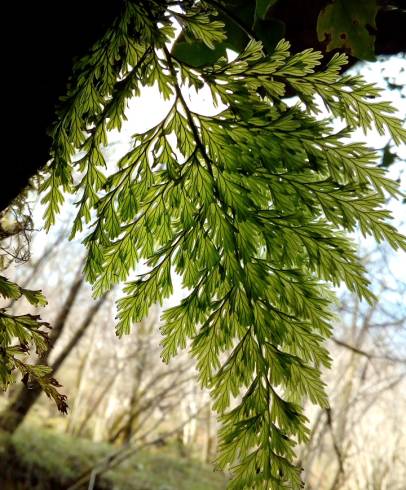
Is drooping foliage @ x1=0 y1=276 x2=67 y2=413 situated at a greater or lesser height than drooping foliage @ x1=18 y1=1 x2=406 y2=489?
lesser

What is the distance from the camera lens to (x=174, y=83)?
3.48 ft

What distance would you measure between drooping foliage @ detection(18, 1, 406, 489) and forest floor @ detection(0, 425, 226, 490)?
319 inches

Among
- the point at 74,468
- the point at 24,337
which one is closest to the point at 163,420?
the point at 74,468

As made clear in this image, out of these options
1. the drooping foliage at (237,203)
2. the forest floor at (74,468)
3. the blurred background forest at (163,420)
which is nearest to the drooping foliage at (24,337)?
the drooping foliage at (237,203)

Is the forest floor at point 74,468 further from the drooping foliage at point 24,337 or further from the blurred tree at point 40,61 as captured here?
the blurred tree at point 40,61

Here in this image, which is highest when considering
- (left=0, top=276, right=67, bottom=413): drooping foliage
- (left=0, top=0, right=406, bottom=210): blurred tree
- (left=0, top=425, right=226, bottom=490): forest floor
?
(left=0, top=0, right=406, bottom=210): blurred tree

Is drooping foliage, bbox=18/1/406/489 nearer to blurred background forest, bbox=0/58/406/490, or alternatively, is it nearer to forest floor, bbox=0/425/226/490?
blurred background forest, bbox=0/58/406/490

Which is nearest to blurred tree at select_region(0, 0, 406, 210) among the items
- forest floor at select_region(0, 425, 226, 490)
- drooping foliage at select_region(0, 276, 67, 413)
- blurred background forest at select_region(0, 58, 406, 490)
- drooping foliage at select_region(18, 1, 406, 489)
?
drooping foliage at select_region(18, 1, 406, 489)

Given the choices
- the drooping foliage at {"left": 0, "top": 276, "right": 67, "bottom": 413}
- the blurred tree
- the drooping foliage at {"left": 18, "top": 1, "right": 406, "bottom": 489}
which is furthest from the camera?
the drooping foliage at {"left": 0, "top": 276, "right": 67, "bottom": 413}

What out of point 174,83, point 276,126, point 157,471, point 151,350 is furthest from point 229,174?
point 151,350

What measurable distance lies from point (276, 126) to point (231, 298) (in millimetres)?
454

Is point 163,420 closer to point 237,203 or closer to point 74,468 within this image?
point 74,468

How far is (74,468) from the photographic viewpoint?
8445 mm

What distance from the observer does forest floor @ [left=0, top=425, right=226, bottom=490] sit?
776cm
